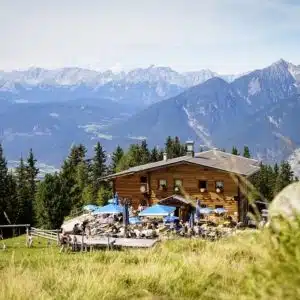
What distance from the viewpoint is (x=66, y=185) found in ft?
252

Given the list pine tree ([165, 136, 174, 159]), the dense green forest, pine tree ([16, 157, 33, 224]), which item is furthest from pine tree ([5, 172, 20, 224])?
pine tree ([165, 136, 174, 159])

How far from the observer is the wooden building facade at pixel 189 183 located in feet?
143

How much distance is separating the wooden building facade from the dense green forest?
37.6 feet

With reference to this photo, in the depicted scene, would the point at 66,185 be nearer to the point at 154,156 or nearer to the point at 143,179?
the point at 154,156

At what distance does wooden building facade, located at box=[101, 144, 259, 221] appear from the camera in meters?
43.7

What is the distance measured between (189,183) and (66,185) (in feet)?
114

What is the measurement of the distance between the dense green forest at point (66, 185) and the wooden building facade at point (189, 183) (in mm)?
11470

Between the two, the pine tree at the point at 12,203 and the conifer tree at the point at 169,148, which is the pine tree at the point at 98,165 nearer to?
the conifer tree at the point at 169,148

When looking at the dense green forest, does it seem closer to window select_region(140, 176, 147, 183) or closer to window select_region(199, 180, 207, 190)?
window select_region(199, 180, 207, 190)

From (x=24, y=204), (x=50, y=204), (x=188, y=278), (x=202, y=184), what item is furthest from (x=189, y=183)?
(x=188, y=278)

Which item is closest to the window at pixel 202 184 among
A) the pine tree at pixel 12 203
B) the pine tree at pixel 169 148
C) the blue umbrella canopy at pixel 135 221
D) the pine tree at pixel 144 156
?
the blue umbrella canopy at pixel 135 221

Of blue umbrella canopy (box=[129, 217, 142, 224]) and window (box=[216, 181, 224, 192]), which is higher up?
window (box=[216, 181, 224, 192])

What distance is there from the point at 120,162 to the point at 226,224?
53.7 metres

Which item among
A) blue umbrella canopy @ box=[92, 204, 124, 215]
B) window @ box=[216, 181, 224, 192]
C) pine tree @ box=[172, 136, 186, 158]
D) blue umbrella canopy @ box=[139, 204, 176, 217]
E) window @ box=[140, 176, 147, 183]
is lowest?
blue umbrella canopy @ box=[139, 204, 176, 217]
